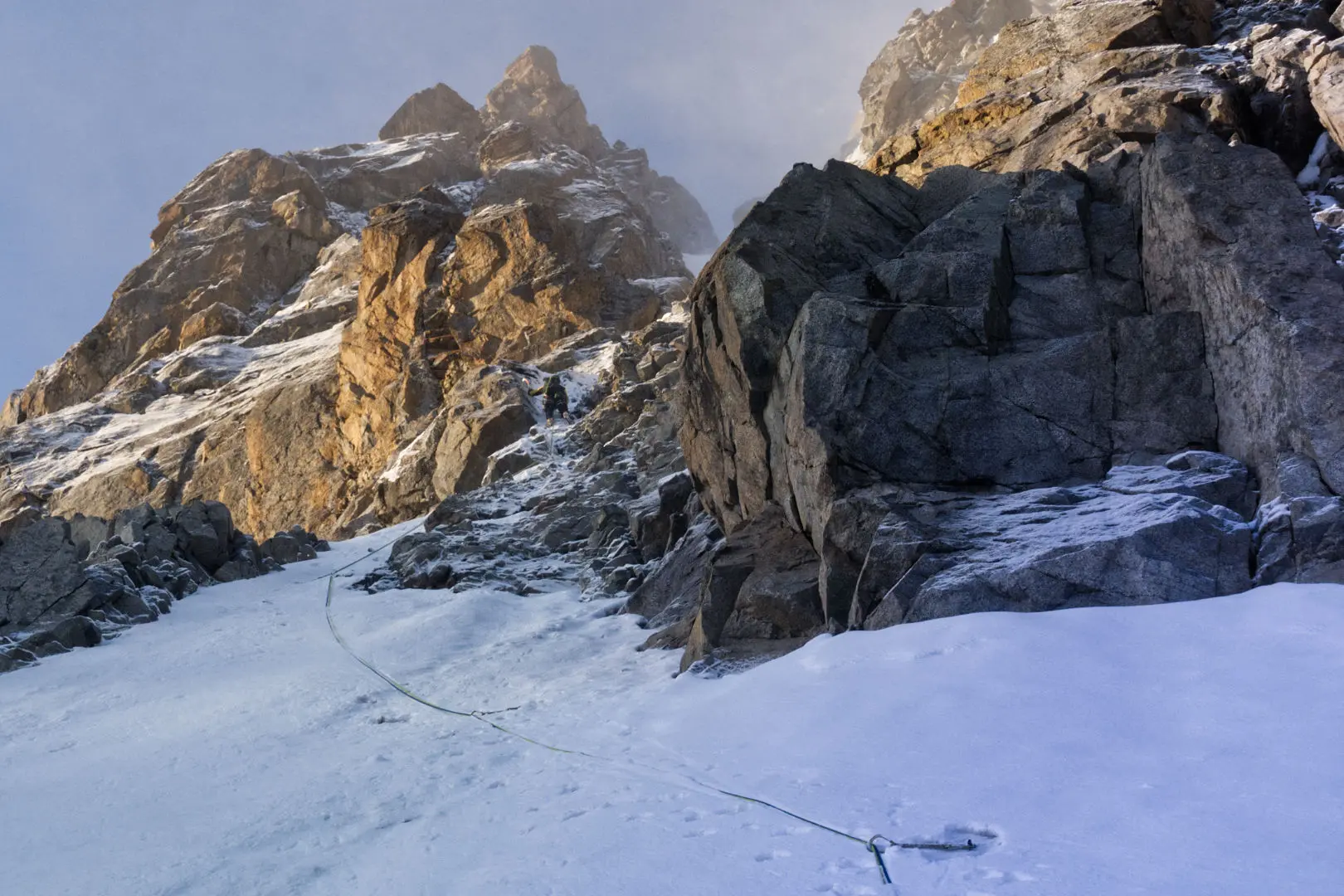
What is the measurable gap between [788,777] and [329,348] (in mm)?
52568

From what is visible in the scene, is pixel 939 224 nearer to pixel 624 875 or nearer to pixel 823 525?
pixel 823 525

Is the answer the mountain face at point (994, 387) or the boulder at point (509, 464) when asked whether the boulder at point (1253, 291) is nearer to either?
the mountain face at point (994, 387)

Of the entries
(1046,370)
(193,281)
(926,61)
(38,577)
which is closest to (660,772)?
(1046,370)

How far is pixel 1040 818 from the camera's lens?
15.8ft

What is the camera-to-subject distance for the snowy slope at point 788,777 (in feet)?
15.1

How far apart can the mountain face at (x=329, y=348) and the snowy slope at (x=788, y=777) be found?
21.2 metres

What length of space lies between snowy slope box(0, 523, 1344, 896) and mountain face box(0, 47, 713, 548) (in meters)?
21.2

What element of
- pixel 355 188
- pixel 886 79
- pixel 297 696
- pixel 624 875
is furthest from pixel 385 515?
pixel 886 79

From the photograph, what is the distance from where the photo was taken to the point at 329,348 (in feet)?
173

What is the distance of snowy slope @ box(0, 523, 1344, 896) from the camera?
15.1ft

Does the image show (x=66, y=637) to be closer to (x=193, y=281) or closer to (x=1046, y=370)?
(x=1046, y=370)

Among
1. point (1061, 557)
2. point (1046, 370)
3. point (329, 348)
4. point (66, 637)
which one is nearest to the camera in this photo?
point (1061, 557)

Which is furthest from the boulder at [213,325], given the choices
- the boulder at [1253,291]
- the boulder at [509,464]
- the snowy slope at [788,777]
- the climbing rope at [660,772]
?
the boulder at [1253,291]

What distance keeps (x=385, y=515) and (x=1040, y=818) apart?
103 ft
